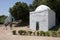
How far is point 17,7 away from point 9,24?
5805mm

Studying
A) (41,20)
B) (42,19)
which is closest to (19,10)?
(41,20)

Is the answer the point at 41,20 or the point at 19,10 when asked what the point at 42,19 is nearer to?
the point at 41,20

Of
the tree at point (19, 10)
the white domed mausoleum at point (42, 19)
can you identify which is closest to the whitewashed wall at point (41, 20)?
the white domed mausoleum at point (42, 19)

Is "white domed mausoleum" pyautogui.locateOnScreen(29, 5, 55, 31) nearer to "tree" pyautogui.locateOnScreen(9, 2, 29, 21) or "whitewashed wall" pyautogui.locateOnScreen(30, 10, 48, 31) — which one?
"whitewashed wall" pyautogui.locateOnScreen(30, 10, 48, 31)

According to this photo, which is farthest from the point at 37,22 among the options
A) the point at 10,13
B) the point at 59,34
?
the point at 10,13

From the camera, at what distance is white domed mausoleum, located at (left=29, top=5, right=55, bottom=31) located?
3048cm

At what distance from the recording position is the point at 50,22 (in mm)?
31609

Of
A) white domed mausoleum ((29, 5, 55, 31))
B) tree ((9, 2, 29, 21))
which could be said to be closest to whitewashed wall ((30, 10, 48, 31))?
white domed mausoleum ((29, 5, 55, 31))

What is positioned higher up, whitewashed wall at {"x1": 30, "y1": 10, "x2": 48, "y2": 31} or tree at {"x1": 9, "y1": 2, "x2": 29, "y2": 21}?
tree at {"x1": 9, "y1": 2, "x2": 29, "y2": 21}

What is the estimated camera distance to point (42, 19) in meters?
30.9

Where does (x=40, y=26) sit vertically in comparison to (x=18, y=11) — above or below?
below

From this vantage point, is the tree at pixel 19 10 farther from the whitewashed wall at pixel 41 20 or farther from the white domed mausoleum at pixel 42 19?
the whitewashed wall at pixel 41 20

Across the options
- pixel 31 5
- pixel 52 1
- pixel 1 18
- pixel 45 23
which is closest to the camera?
pixel 45 23

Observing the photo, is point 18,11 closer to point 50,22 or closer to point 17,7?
point 17,7
